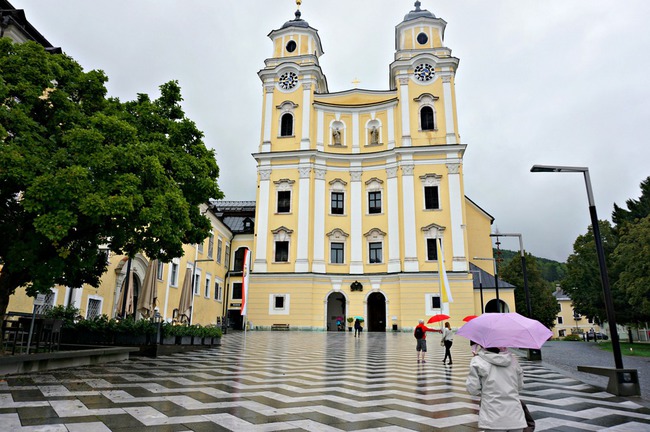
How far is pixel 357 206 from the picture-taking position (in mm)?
40500

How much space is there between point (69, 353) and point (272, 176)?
31.7 meters

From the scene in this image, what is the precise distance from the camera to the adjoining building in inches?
1475

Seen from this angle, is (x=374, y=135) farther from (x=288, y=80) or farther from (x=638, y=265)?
(x=638, y=265)

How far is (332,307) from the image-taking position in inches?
1610

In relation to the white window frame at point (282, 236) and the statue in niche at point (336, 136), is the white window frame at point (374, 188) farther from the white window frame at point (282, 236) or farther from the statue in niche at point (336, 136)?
the white window frame at point (282, 236)

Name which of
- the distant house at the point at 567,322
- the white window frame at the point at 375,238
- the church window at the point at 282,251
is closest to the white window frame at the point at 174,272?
the church window at the point at 282,251

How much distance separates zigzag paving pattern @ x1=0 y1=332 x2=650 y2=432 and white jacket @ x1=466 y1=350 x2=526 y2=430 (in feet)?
6.60

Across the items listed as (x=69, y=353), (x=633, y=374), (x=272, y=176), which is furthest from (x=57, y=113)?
(x=272, y=176)

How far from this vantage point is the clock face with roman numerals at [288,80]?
42594 millimetres

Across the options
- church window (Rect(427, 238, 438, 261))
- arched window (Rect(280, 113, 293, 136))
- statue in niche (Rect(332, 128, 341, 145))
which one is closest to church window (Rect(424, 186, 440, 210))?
church window (Rect(427, 238, 438, 261))

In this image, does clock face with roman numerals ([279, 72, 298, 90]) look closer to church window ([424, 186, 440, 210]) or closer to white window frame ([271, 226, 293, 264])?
white window frame ([271, 226, 293, 264])

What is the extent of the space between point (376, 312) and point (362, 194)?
10843 millimetres

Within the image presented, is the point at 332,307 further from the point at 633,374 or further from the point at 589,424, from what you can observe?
the point at 589,424

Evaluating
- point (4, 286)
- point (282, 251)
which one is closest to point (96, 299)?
point (4, 286)
